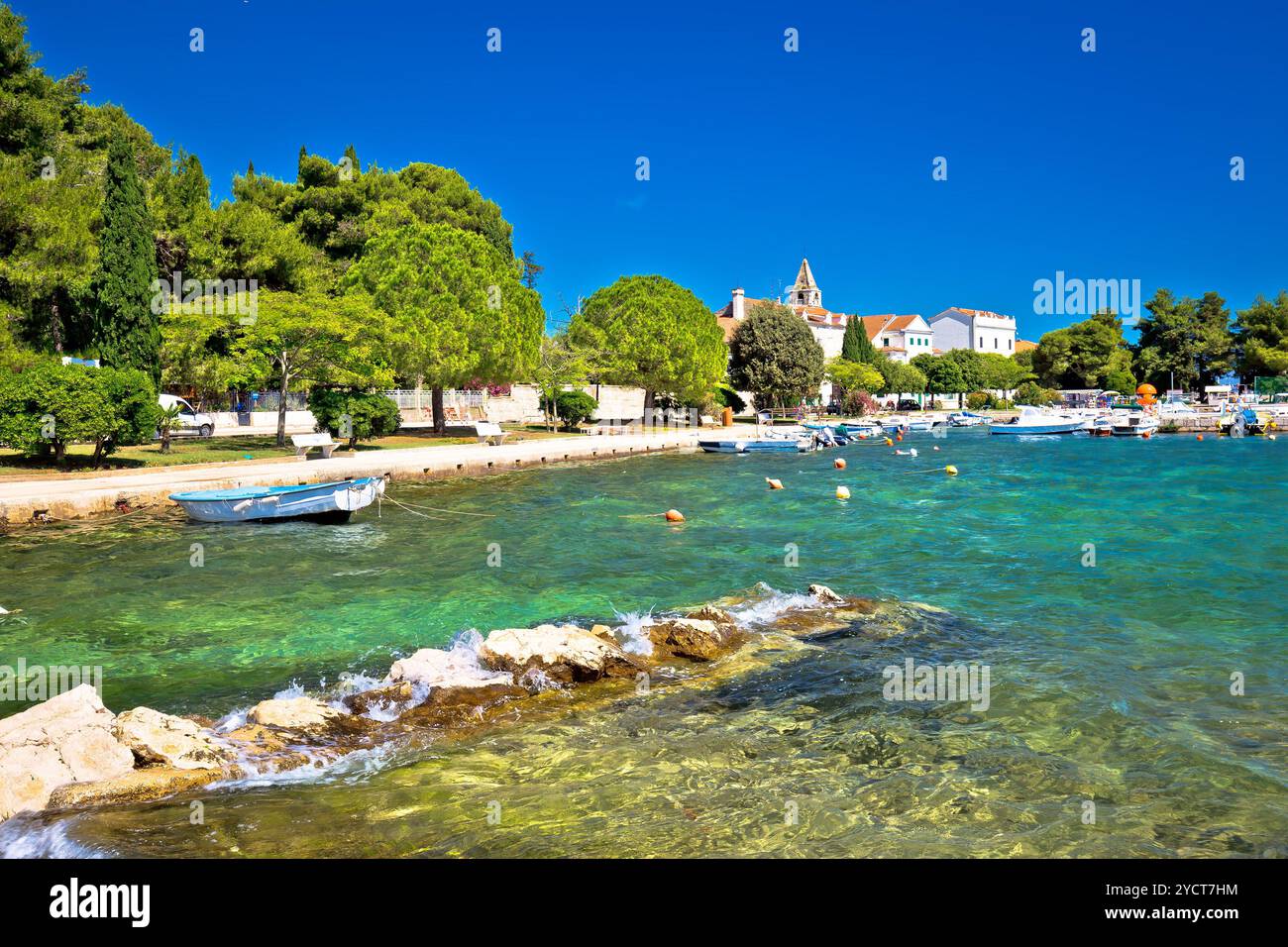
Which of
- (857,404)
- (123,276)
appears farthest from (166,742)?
(857,404)

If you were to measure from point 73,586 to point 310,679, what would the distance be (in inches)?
279

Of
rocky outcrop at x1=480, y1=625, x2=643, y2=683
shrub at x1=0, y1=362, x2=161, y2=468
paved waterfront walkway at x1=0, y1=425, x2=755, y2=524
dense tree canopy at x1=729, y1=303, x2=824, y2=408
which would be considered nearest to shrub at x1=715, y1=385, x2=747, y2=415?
dense tree canopy at x1=729, y1=303, x2=824, y2=408

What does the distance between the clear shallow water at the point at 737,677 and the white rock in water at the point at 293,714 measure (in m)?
0.88

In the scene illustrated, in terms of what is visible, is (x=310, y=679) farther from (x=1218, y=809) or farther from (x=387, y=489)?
(x=387, y=489)

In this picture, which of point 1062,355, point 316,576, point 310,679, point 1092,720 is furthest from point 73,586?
point 1062,355

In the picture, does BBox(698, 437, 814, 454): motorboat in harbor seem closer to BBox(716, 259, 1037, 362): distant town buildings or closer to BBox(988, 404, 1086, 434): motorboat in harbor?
BBox(988, 404, 1086, 434): motorboat in harbor

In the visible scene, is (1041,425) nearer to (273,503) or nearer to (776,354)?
(776,354)

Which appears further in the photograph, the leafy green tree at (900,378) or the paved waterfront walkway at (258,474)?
the leafy green tree at (900,378)

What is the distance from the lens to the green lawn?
80.2 ft

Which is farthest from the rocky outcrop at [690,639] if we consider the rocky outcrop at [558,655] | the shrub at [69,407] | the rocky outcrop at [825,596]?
the shrub at [69,407]

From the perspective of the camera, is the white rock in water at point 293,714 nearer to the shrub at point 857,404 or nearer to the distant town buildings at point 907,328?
the shrub at point 857,404

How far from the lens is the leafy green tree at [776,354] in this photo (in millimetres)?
74812

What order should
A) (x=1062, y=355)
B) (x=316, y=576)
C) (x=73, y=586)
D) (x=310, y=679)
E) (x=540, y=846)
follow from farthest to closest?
(x=1062, y=355), (x=316, y=576), (x=73, y=586), (x=310, y=679), (x=540, y=846)

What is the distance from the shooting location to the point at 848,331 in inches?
4085
